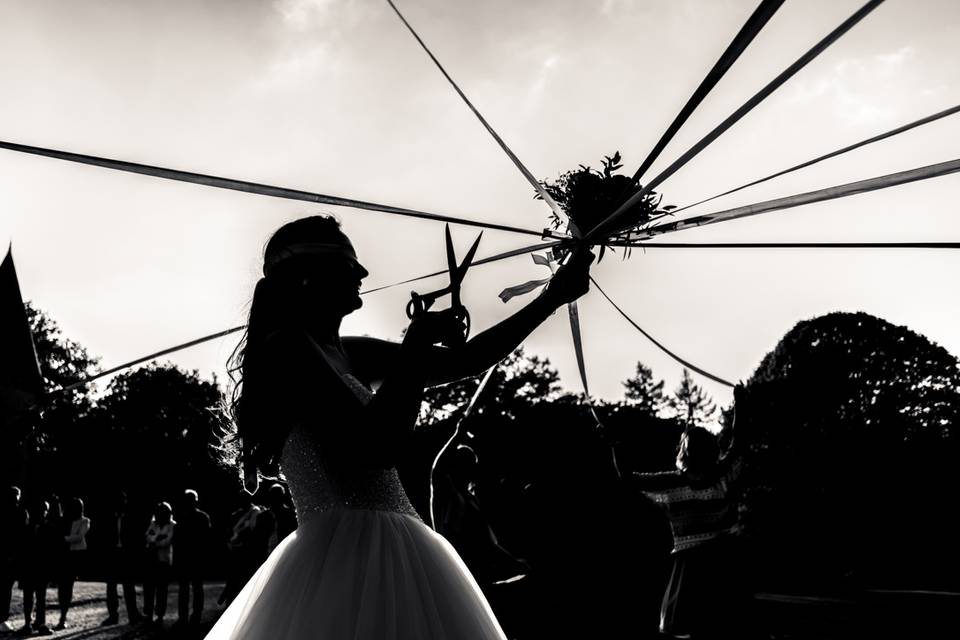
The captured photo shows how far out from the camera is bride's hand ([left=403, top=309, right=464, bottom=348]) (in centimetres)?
189

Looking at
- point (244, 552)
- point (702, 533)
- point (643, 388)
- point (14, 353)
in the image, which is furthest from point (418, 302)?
point (643, 388)

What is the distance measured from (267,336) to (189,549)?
37.6ft

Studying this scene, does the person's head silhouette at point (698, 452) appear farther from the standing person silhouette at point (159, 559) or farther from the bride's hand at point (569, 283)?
the standing person silhouette at point (159, 559)

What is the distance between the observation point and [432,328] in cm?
192

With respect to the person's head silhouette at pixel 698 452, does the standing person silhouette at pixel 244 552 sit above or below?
below

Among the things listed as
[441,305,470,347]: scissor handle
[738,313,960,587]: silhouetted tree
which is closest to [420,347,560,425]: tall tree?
[738,313,960,587]: silhouetted tree

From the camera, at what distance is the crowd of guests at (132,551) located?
11156 millimetres

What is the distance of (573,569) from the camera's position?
1302 centimetres

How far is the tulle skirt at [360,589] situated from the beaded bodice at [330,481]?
3cm

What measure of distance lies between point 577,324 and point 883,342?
2879 cm

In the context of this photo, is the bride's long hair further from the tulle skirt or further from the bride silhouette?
the tulle skirt

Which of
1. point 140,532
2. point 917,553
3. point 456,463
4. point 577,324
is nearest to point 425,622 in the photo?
point 577,324

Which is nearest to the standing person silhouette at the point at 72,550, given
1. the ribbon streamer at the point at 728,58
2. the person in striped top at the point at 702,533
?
the person in striped top at the point at 702,533

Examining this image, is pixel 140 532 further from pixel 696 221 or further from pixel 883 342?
pixel 883 342
